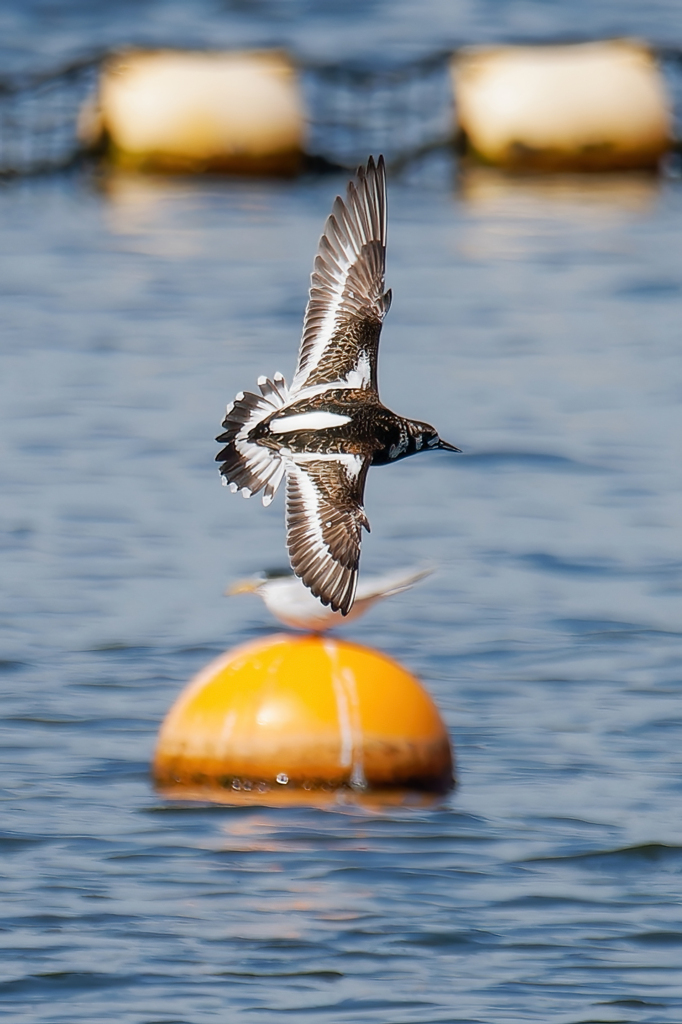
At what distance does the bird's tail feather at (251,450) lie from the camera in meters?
8.87

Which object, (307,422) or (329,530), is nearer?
(329,530)

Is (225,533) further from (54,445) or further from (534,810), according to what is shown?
(534,810)

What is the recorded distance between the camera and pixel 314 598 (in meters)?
8.94

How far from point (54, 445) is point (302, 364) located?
786 cm

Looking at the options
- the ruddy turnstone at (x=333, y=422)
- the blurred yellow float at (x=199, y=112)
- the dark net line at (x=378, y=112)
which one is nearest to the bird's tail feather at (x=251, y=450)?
the ruddy turnstone at (x=333, y=422)

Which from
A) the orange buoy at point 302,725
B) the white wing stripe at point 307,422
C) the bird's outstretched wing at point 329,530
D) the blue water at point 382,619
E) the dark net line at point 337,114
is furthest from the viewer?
the dark net line at point 337,114

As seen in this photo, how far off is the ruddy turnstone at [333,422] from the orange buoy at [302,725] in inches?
24.3

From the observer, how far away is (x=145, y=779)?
9.55 metres

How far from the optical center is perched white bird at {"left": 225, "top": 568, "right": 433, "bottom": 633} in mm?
8992

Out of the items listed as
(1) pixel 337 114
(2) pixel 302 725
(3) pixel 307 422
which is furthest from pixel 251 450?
(1) pixel 337 114

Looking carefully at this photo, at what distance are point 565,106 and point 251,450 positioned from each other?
18306 millimetres

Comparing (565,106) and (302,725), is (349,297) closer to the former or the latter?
(302,725)

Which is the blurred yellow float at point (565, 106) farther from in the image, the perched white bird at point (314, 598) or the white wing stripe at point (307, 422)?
the white wing stripe at point (307, 422)

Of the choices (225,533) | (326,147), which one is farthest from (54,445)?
(326,147)
